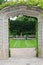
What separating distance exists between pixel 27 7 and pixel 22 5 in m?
0.36

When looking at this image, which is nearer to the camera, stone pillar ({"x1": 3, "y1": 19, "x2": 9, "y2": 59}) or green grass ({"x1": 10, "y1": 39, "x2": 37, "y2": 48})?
stone pillar ({"x1": 3, "y1": 19, "x2": 9, "y2": 59})

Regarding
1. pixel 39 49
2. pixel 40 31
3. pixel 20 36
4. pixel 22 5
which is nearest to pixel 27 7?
pixel 22 5

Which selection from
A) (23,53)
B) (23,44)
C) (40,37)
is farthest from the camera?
(23,44)

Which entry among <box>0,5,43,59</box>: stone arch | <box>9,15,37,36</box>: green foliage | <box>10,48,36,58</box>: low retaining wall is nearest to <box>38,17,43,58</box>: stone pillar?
<box>0,5,43,59</box>: stone arch

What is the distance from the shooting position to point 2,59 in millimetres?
14938

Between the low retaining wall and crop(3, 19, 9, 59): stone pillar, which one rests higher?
crop(3, 19, 9, 59): stone pillar

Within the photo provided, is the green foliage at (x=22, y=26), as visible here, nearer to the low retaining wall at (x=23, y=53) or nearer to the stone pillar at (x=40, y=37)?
the low retaining wall at (x=23, y=53)

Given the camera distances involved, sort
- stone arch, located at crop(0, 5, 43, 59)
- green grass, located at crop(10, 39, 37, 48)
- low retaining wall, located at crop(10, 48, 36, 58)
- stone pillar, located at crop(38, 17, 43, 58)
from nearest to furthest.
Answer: stone arch, located at crop(0, 5, 43, 59), stone pillar, located at crop(38, 17, 43, 58), low retaining wall, located at crop(10, 48, 36, 58), green grass, located at crop(10, 39, 37, 48)

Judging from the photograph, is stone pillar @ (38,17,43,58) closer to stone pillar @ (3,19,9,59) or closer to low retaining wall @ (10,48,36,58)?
low retaining wall @ (10,48,36,58)

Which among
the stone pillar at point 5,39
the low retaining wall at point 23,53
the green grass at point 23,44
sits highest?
the stone pillar at point 5,39

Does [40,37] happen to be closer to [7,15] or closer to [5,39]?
[5,39]

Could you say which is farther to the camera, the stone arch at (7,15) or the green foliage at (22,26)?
the green foliage at (22,26)

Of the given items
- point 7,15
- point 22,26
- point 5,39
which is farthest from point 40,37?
point 22,26

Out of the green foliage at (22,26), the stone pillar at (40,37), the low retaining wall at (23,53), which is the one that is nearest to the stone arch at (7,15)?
the stone pillar at (40,37)
